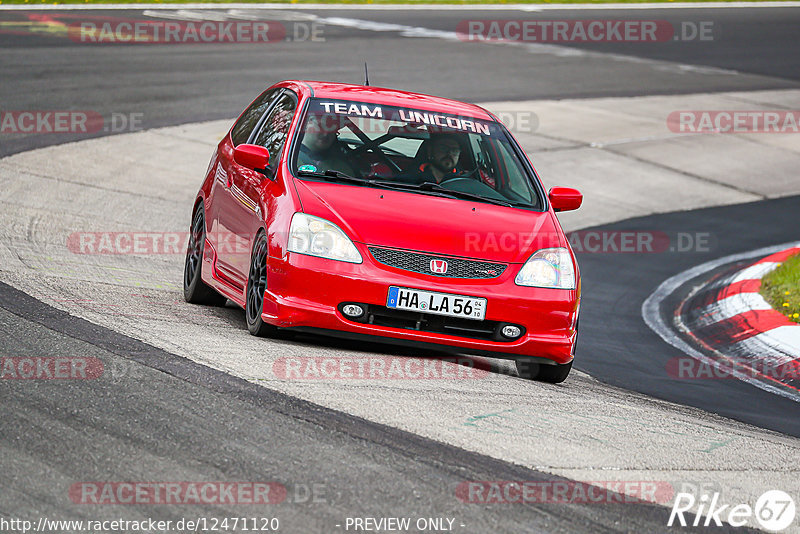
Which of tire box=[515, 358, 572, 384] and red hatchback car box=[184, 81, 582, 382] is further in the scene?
tire box=[515, 358, 572, 384]

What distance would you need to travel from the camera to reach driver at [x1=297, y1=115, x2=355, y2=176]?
765 cm

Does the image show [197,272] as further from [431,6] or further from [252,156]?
[431,6]

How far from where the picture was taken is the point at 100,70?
20.0 meters

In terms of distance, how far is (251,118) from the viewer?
8.89m

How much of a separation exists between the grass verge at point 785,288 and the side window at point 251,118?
4.53 metres

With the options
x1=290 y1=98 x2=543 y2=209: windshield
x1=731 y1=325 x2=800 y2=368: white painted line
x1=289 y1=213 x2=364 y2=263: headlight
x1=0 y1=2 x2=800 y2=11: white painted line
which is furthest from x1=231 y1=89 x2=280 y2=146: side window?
x1=0 y1=2 x2=800 y2=11: white painted line

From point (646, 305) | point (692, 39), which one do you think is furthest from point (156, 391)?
point (692, 39)

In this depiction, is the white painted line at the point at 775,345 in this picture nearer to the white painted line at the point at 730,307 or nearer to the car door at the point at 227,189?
the white painted line at the point at 730,307

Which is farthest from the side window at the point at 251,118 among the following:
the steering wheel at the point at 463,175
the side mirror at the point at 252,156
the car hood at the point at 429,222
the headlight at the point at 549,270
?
the headlight at the point at 549,270

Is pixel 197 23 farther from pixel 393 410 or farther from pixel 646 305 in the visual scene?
pixel 393 410

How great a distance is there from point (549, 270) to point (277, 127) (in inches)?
86.5

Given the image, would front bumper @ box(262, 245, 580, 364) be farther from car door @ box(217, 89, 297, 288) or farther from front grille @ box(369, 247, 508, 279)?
car door @ box(217, 89, 297, 288)

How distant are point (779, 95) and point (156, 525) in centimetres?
2183

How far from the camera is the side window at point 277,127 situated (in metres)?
7.93
